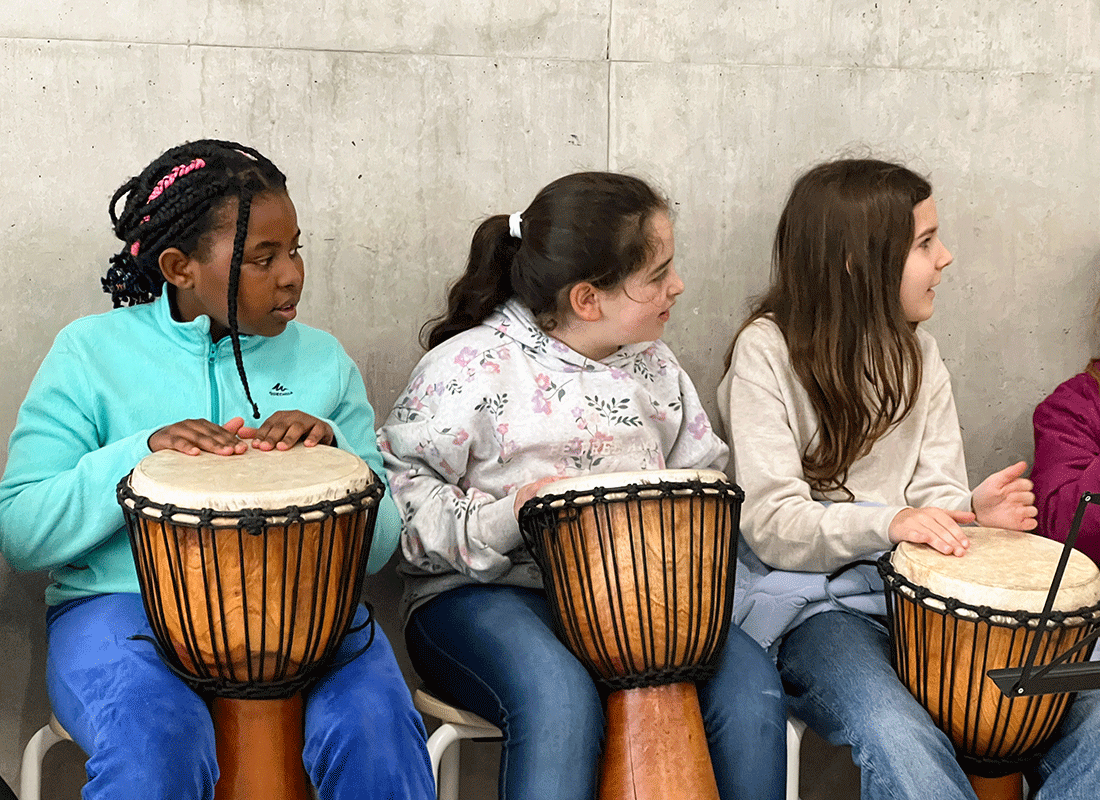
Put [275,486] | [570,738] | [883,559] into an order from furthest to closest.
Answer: [883,559] < [570,738] < [275,486]

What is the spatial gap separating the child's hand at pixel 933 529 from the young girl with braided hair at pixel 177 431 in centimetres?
90

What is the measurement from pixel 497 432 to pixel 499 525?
251 millimetres

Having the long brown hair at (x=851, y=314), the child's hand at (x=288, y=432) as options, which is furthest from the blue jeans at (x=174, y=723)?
the long brown hair at (x=851, y=314)

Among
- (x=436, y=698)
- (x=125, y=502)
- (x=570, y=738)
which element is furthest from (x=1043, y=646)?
(x=125, y=502)

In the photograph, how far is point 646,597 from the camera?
1.99 metres

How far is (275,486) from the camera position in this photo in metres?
1.78

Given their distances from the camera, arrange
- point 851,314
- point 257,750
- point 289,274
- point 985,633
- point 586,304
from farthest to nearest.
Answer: point 851,314 → point 586,304 → point 289,274 → point 985,633 → point 257,750

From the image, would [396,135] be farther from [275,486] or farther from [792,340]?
[275,486]

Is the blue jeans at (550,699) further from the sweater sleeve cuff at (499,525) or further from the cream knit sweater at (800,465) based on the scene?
the cream knit sweater at (800,465)

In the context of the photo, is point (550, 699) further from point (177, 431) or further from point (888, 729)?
point (177, 431)

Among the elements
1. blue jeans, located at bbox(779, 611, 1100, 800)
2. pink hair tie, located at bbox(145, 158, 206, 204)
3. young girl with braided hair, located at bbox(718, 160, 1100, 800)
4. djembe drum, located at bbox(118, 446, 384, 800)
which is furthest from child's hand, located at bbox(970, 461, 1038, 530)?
pink hair tie, located at bbox(145, 158, 206, 204)

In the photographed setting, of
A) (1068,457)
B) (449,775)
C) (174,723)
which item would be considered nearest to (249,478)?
(174,723)

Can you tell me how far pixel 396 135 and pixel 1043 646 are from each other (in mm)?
1646

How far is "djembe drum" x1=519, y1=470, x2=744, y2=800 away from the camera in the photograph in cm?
197
